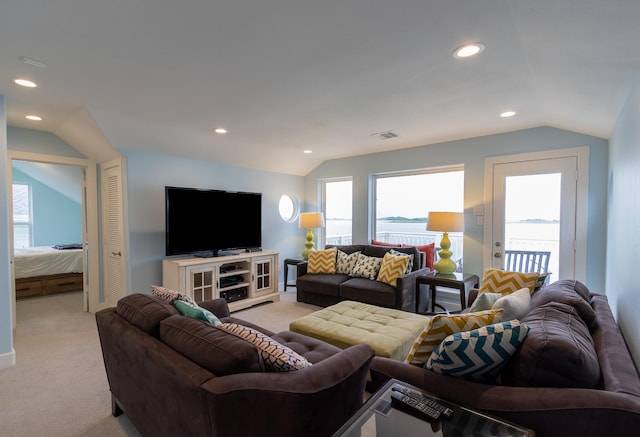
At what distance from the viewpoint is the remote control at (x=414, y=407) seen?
115cm

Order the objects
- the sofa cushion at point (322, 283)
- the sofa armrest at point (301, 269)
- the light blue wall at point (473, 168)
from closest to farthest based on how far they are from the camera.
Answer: the light blue wall at point (473, 168) < the sofa cushion at point (322, 283) < the sofa armrest at point (301, 269)

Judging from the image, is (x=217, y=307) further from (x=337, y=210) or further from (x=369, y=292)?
(x=337, y=210)

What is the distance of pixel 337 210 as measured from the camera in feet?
18.7

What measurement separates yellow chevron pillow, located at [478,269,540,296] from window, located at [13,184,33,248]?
8602 mm

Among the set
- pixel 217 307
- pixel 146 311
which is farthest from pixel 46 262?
pixel 146 311

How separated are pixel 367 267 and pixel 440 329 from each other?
2767 millimetres

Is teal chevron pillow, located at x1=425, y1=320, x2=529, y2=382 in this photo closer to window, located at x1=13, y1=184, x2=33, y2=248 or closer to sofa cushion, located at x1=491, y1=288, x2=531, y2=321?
sofa cushion, located at x1=491, y1=288, x2=531, y2=321

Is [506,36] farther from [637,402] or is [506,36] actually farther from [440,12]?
[637,402]

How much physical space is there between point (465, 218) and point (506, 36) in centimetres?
271

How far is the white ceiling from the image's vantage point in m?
1.48

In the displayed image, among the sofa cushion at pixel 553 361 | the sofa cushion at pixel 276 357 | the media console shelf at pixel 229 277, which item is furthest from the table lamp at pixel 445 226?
the sofa cushion at pixel 276 357

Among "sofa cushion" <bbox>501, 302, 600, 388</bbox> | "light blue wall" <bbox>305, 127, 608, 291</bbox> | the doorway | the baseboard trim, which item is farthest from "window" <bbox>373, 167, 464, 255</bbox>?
the baseboard trim

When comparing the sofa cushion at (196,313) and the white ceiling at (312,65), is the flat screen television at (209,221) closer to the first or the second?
the white ceiling at (312,65)

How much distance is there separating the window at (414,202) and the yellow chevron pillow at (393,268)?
1.09 m
